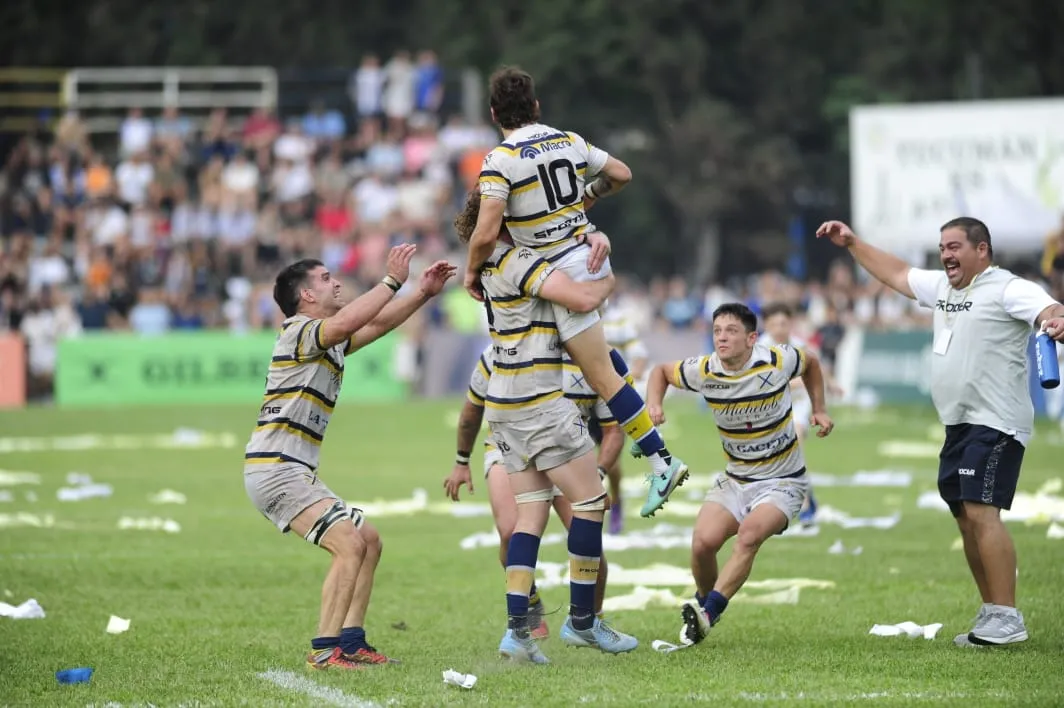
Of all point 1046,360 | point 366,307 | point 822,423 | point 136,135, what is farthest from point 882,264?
point 136,135

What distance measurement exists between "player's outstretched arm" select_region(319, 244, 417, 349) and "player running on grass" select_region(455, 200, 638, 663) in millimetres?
446

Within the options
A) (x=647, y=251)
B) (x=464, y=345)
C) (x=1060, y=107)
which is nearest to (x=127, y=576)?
(x=464, y=345)

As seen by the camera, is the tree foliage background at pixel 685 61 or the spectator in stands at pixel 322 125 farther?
the tree foliage background at pixel 685 61

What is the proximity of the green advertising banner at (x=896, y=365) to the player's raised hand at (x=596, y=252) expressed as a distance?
63.8 ft

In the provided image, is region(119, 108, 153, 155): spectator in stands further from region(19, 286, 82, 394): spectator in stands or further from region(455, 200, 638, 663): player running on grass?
region(455, 200, 638, 663): player running on grass

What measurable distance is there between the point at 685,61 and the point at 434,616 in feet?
132

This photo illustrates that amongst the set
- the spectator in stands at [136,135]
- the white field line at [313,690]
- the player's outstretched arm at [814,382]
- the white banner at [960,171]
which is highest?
the spectator in stands at [136,135]

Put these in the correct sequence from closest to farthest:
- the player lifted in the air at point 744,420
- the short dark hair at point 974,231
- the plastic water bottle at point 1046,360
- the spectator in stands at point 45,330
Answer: the plastic water bottle at point 1046,360, the short dark hair at point 974,231, the player lifted in the air at point 744,420, the spectator in stands at point 45,330

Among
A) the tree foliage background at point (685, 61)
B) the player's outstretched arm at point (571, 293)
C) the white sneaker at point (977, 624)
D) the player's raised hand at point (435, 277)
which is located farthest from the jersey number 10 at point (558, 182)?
the tree foliage background at point (685, 61)

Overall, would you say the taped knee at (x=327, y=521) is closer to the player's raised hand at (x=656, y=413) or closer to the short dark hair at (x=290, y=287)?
the short dark hair at (x=290, y=287)

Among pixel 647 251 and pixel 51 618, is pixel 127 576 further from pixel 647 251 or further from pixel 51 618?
pixel 647 251

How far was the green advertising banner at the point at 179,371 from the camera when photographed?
→ 3030cm

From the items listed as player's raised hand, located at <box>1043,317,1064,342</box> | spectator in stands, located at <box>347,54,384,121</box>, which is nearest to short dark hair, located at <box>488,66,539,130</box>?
player's raised hand, located at <box>1043,317,1064,342</box>

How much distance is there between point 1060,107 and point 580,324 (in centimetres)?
2308
